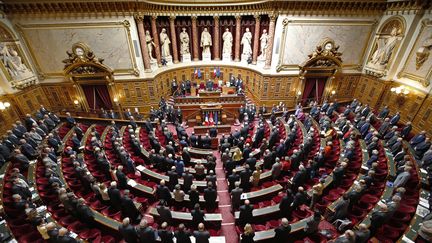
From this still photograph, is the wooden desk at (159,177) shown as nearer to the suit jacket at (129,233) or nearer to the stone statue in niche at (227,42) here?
the suit jacket at (129,233)

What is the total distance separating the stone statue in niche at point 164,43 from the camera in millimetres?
17498

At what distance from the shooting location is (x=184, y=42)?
60.6 feet

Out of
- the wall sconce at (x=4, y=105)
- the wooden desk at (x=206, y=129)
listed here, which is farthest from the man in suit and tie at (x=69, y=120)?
the wooden desk at (x=206, y=129)

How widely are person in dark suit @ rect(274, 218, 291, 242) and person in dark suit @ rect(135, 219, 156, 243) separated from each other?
10.4 feet

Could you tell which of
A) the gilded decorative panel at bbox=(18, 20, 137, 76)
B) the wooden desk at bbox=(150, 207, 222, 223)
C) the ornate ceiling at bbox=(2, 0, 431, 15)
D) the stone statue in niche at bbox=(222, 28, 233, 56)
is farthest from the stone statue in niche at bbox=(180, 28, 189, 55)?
the wooden desk at bbox=(150, 207, 222, 223)

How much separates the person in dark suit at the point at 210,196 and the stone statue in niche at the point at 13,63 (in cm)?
1442

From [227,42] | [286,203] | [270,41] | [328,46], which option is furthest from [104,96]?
[328,46]

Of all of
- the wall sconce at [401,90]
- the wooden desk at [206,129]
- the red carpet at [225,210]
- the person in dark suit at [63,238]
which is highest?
the wall sconce at [401,90]

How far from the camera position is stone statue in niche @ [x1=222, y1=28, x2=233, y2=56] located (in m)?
18.4

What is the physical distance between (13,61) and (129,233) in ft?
47.5

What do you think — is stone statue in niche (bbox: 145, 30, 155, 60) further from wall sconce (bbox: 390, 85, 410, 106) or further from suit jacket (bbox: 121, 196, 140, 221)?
wall sconce (bbox: 390, 85, 410, 106)

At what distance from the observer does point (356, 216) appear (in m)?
6.25

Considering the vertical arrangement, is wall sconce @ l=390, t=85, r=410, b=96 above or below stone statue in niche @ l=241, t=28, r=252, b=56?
below

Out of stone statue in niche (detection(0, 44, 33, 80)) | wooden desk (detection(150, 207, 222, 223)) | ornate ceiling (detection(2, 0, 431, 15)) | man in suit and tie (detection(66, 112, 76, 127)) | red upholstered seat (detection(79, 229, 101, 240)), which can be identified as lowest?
red upholstered seat (detection(79, 229, 101, 240))
